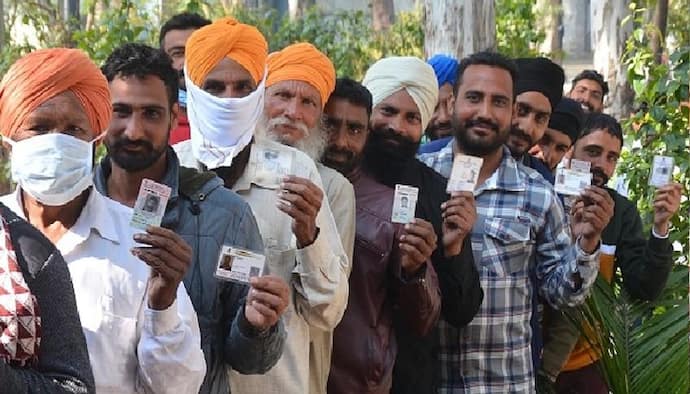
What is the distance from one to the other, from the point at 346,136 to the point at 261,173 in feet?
1.82

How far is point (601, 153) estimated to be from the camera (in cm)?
575

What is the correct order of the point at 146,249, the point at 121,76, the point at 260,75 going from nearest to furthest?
the point at 146,249
the point at 121,76
the point at 260,75

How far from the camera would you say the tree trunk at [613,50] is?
580 inches

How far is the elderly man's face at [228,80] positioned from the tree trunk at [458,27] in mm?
3981

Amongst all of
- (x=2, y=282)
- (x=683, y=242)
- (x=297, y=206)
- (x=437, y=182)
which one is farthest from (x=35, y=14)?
(x=2, y=282)

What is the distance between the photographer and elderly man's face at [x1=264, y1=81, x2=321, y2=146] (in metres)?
4.26

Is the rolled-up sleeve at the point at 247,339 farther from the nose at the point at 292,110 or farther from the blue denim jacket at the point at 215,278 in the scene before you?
the nose at the point at 292,110

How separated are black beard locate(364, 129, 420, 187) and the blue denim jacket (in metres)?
1.07

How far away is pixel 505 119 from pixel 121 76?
173cm

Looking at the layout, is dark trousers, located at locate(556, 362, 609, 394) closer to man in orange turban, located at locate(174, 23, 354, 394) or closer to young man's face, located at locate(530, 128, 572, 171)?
young man's face, located at locate(530, 128, 572, 171)

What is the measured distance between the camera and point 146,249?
113 inches

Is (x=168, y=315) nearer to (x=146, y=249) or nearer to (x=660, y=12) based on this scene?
(x=146, y=249)

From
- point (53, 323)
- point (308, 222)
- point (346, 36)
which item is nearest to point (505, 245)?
point (308, 222)

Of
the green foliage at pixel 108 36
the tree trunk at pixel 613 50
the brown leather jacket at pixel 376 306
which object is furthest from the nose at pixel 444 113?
the tree trunk at pixel 613 50
